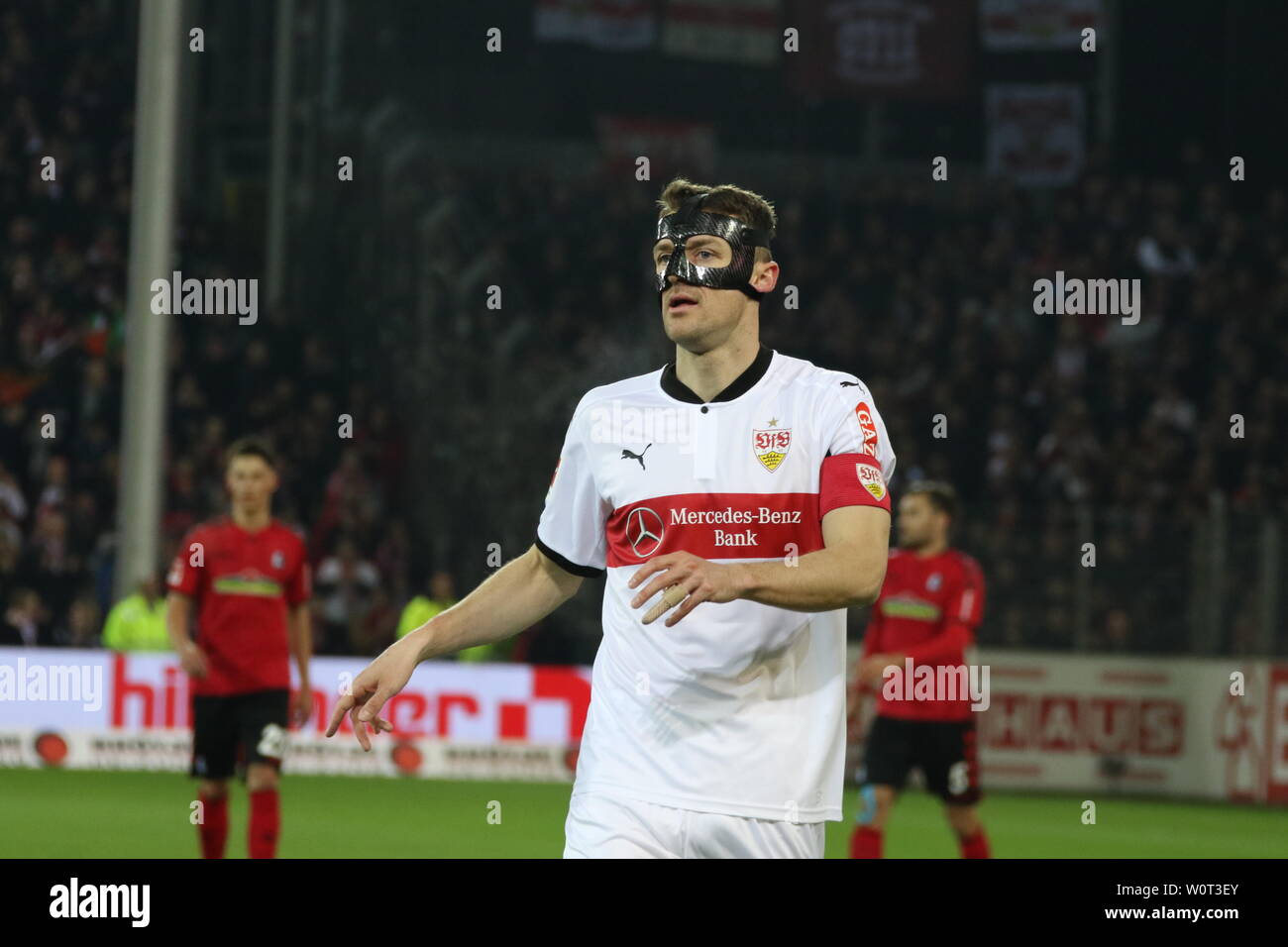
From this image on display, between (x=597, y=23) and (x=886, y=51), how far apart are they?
12.3 feet

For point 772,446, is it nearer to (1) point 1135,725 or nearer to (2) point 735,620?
(2) point 735,620

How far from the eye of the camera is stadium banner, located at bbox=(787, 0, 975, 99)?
2709cm

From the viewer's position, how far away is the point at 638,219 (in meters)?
24.9

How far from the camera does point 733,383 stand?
464 cm

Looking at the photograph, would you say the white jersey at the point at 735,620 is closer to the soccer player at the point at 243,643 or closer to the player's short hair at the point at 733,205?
the player's short hair at the point at 733,205

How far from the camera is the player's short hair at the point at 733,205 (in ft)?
15.4

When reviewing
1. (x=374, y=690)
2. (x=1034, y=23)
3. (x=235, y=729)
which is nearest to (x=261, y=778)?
(x=235, y=729)

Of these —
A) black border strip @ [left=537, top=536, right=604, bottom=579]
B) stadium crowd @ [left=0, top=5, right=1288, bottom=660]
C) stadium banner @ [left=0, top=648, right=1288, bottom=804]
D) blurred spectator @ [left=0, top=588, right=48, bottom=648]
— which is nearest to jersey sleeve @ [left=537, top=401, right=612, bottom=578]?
black border strip @ [left=537, top=536, right=604, bottom=579]

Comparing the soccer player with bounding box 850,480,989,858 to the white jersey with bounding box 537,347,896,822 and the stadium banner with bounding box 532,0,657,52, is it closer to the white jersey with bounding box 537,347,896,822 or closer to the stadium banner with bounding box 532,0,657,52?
the white jersey with bounding box 537,347,896,822

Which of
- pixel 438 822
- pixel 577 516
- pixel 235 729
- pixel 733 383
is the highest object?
pixel 733 383

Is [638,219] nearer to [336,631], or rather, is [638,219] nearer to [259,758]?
[336,631]

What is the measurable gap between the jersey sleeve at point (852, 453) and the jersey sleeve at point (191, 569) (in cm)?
615
